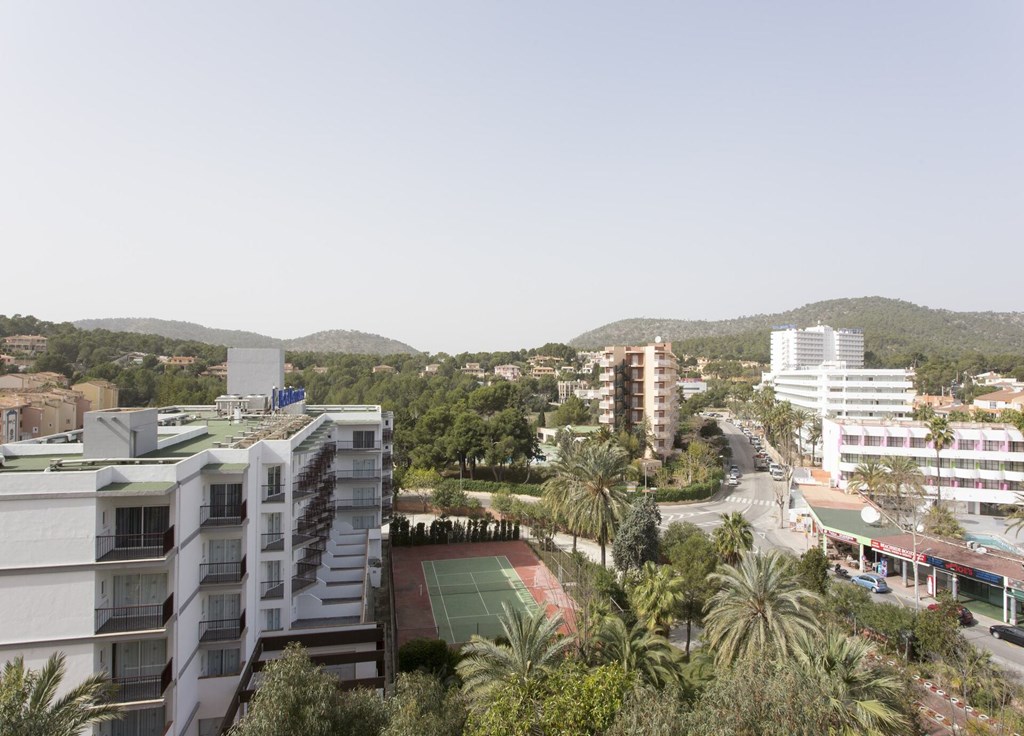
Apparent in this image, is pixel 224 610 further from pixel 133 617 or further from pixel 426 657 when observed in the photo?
pixel 426 657

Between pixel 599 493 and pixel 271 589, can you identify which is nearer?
pixel 271 589

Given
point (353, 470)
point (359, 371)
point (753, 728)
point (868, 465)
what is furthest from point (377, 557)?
point (359, 371)

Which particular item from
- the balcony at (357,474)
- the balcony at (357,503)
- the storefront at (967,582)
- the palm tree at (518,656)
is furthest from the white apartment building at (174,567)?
the storefront at (967,582)

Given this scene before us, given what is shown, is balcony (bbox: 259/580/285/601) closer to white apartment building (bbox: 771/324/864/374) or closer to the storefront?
the storefront

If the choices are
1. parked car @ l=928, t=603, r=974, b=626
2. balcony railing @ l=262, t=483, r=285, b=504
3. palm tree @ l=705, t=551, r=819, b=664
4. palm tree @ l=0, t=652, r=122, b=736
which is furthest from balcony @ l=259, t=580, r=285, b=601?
parked car @ l=928, t=603, r=974, b=626

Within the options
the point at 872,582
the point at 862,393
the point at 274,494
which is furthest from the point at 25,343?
the point at 862,393

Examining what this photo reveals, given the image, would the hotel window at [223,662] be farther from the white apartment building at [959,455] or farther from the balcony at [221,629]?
the white apartment building at [959,455]
